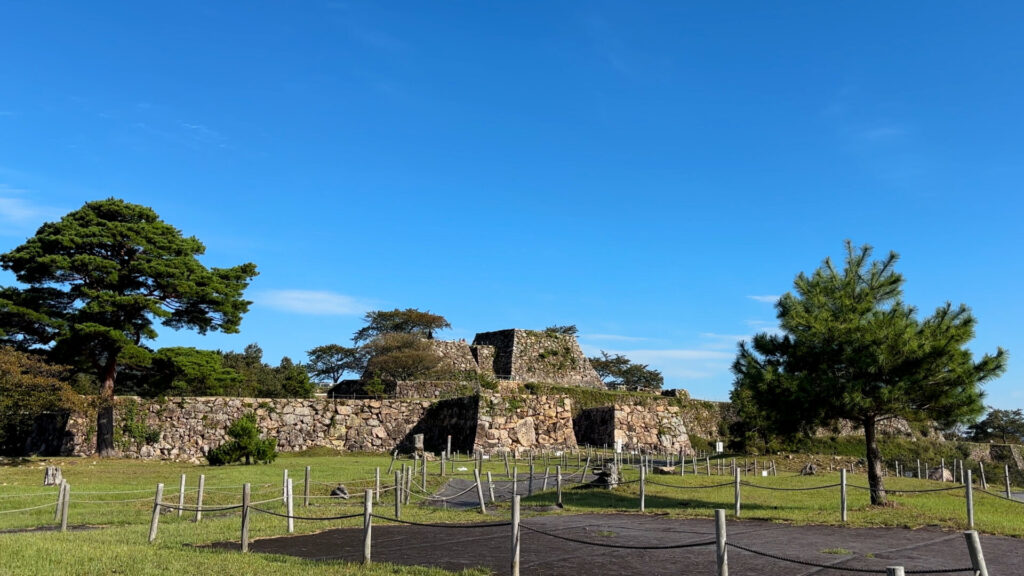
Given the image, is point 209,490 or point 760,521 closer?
point 760,521

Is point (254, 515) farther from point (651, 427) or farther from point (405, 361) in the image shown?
point (405, 361)

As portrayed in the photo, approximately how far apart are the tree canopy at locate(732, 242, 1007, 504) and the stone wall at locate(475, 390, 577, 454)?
20240 millimetres

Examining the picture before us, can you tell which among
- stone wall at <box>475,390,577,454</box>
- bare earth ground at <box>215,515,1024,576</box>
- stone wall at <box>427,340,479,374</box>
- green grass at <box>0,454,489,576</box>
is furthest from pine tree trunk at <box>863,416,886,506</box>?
stone wall at <box>427,340,479,374</box>

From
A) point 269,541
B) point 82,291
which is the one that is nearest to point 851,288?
point 269,541

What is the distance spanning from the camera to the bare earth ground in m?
10.2

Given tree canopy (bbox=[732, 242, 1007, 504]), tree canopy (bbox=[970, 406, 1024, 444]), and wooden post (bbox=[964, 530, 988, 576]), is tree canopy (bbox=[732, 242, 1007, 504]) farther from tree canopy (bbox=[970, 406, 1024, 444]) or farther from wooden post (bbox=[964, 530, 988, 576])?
tree canopy (bbox=[970, 406, 1024, 444])

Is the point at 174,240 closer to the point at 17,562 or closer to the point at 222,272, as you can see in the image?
the point at 222,272

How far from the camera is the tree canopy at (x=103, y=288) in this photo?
104 ft

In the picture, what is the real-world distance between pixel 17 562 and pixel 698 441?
148 feet

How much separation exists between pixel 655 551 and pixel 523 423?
95.3 feet

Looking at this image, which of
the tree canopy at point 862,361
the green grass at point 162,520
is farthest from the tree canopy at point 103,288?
the tree canopy at point 862,361

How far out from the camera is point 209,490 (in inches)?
797

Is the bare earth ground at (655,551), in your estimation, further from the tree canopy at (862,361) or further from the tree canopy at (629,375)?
the tree canopy at (629,375)

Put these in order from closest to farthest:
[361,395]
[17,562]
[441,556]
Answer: [17,562]
[441,556]
[361,395]
